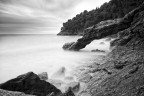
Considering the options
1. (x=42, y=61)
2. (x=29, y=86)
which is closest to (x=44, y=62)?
(x=42, y=61)

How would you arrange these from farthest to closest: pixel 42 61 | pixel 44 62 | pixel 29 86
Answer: pixel 42 61, pixel 44 62, pixel 29 86

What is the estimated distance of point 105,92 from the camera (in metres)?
5.74

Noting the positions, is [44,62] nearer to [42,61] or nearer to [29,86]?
[42,61]

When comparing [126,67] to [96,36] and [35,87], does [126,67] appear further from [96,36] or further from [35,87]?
[96,36]

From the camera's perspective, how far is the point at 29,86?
685cm

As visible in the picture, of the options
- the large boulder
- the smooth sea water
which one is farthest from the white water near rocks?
the large boulder

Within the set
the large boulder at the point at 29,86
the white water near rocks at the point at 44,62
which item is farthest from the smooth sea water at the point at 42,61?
the large boulder at the point at 29,86

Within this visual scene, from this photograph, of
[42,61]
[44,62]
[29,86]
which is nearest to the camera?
[29,86]

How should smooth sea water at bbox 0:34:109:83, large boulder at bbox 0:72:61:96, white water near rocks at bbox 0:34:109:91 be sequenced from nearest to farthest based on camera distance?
large boulder at bbox 0:72:61:96
white water near rocks at bbox 0:34:109:91
smooth sea water at bbox 0:34:109:83

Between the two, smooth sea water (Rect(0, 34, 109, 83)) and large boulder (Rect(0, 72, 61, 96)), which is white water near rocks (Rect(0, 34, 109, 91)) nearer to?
smooth sea water (Rect(0, 34, 109, 83))

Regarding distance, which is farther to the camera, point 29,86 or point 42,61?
point 42,61

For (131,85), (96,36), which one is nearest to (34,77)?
(131,85)

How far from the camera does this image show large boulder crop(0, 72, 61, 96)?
21.9 feet

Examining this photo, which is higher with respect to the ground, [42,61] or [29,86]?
[29,86]
